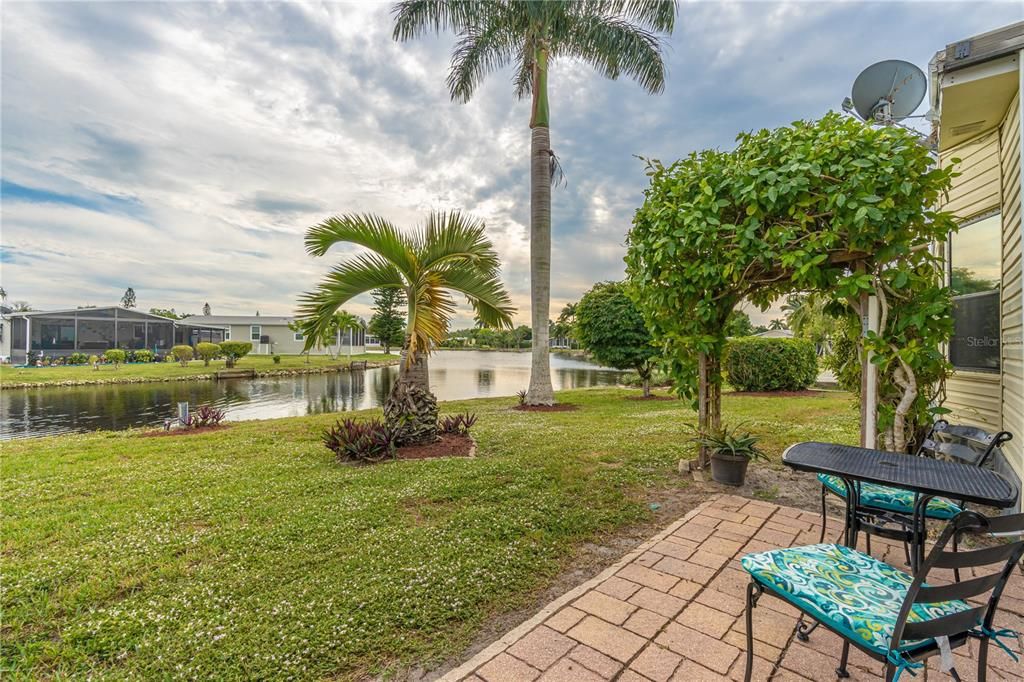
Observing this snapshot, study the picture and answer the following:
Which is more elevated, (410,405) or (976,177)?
(976,177)

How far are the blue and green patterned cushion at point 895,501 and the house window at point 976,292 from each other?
6.39 ft

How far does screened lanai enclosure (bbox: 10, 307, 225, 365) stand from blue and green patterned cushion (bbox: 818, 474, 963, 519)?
118 feet

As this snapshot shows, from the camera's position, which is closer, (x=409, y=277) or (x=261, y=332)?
(x=409, y=277)

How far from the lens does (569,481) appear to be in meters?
3.95

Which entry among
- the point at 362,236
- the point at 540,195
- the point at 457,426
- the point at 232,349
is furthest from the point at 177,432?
the point at 232,349

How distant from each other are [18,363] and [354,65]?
30.2m

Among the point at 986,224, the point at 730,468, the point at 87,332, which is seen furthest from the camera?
the point at 87,332

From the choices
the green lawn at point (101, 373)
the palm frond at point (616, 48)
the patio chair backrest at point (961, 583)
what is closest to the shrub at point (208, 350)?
the green lawn at point (101, 373)

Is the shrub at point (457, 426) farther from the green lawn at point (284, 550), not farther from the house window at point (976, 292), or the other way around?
the house window at point (976, 292)

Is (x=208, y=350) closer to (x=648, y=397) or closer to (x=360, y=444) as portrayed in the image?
(x=360, y=444)

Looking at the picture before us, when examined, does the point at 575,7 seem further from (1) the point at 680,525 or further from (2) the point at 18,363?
(2) the point at 18,363

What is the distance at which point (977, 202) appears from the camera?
3.43 metres

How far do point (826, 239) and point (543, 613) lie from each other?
304cm

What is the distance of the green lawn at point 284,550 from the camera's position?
177 cm
